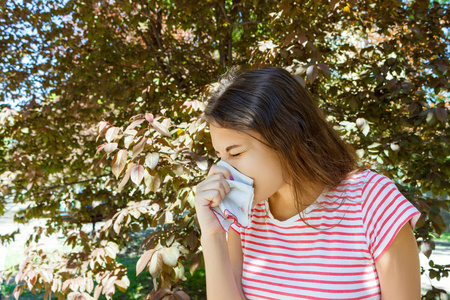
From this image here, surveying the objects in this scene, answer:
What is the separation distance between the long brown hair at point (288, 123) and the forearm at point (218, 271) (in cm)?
34

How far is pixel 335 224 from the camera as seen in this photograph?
1.29 meters

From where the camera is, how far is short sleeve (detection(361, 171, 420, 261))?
1107mm

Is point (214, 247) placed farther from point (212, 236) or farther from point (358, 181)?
point (358, 181)

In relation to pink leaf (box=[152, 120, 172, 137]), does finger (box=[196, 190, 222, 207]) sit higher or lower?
lower

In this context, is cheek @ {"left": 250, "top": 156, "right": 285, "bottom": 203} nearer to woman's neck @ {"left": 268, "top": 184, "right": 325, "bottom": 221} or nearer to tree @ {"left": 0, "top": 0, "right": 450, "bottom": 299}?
woman's neck @ {"left": 268, "top": 184, "right": 325, "bottom": 221}

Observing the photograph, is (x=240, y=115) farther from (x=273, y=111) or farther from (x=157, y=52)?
(x=157, y=52)

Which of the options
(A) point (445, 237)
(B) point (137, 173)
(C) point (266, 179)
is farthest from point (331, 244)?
(A) point (445, 237)

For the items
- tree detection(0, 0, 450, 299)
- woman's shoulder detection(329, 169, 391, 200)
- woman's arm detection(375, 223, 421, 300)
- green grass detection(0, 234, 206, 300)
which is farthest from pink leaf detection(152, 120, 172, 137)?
green grass detection(0, 234, 206, 300)

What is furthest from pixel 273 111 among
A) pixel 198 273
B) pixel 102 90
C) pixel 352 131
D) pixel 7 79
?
pixel 198 273

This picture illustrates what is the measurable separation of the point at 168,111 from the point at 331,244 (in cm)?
302

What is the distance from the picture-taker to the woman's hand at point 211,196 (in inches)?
49.5

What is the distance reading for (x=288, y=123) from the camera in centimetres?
133

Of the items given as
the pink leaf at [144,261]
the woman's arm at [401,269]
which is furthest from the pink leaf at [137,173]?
the woman's arm at [401,269]

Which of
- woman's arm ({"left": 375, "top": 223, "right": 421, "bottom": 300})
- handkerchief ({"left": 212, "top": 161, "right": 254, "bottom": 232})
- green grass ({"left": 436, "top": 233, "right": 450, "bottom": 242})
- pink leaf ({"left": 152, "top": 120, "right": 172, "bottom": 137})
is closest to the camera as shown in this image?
woman's arm ({"left": 375, "top": 223, "right": 421, "bottom": 300})
